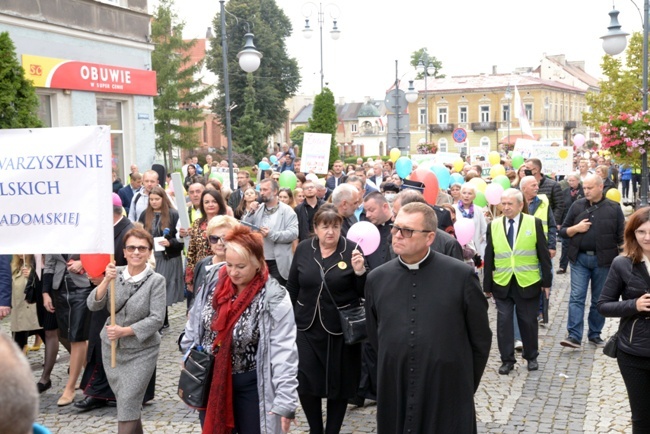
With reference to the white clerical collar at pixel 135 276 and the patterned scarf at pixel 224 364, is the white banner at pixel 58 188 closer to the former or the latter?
the white clerical collar at pixel 135 276

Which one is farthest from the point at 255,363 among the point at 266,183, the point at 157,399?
the point at 266,183

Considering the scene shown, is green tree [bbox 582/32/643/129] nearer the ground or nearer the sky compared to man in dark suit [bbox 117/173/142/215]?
nearer the sky

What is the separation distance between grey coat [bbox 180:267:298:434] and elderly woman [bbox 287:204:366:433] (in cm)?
127

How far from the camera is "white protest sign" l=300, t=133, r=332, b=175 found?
1772 cm

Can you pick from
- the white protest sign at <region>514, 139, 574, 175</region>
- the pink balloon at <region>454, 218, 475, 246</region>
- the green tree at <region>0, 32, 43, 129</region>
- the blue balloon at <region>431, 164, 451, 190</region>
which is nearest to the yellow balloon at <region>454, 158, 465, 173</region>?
the white protest sign at <region>514, 139, 574, 175</region>

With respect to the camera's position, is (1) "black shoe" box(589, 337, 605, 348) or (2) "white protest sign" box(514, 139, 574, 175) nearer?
(1) "black shoe" box(589, 337, 605, 348)

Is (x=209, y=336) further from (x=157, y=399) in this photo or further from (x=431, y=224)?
(x=157, y=399)

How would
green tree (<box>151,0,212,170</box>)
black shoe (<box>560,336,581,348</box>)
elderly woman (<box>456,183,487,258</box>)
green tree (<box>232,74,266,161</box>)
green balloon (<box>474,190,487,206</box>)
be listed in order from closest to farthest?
1. black shoe (<box>560,336,581,348</box>)
2. elderly woman (<box>456,183,487,258</box>)
3. green balloon (<box>474,190,487,206</box>)
4. green tree (<box>151,0,212,170</box>)
5. green tree (<box>232,74,266,161</box>)

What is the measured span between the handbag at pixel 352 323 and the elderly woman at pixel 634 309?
1.75 metres

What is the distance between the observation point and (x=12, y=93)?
31.0ft

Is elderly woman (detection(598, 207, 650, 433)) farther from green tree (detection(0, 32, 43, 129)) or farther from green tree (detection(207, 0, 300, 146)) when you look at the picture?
green tree (detection(207, 0, 300, 146))

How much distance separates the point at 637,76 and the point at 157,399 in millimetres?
25697

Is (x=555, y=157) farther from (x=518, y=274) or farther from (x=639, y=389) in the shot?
(x=639, y=389)

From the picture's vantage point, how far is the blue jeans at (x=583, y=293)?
919 cm
